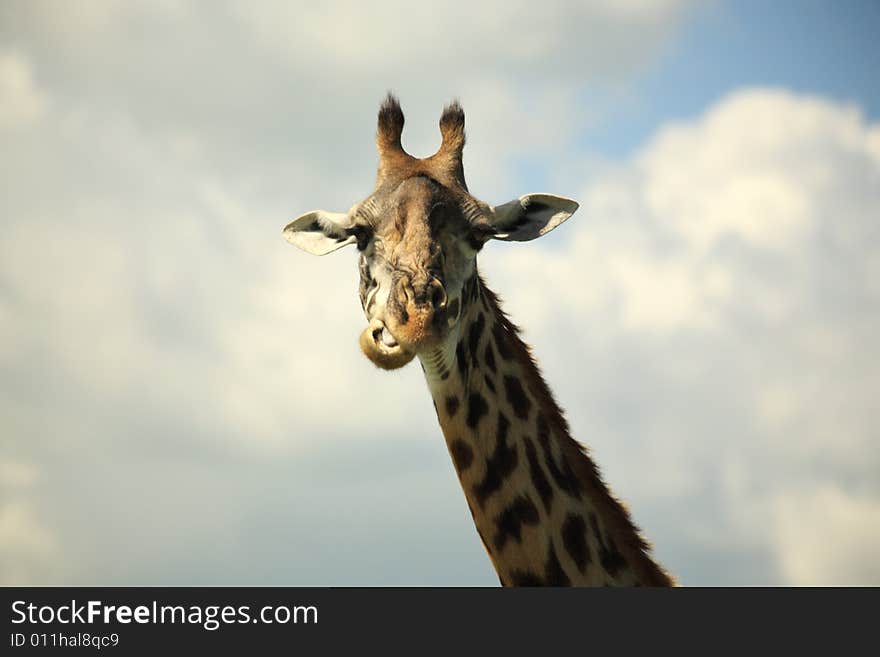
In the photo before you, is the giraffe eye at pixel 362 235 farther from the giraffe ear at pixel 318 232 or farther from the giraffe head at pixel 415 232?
the giraffe ear at pixel 318 232

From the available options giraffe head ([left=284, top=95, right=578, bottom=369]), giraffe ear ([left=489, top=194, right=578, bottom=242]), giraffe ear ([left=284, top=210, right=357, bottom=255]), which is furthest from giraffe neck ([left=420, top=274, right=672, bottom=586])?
giraffe ear ([left=284, top=210, right=357, bottom=255])

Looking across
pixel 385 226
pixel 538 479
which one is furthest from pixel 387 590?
pixel 385 226

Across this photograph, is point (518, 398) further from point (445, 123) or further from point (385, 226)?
point (445, 123)

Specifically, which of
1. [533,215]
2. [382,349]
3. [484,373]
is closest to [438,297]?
[382,349]

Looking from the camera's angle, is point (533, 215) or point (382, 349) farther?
point (533, 215)

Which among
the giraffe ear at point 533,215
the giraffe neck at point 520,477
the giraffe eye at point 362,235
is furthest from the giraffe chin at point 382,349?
the giraffe ear at point 533,215

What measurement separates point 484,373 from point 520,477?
53.2 inches

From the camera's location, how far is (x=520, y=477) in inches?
465

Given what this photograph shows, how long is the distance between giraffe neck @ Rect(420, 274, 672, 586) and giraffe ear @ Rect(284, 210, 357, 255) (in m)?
1.93

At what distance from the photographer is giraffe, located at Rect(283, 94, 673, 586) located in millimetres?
11336

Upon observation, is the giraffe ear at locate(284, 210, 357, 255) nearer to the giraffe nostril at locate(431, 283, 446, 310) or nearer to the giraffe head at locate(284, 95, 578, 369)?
the giraffe head at locate(284, 95, 578, 369)

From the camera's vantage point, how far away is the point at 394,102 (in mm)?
14352

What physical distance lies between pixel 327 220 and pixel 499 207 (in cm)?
223

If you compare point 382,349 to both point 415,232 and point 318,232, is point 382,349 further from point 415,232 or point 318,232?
point 318,232
